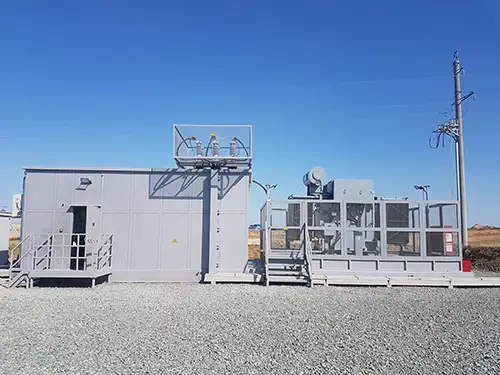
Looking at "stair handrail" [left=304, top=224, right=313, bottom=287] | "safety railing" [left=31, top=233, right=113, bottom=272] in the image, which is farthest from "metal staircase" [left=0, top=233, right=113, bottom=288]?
"stair handrail" [left=304, top=224, right=313, bottom=287]

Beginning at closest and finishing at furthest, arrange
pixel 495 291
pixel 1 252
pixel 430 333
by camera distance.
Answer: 1. pixel 430 333
2. pixel 495 291
3. pixel 1 252

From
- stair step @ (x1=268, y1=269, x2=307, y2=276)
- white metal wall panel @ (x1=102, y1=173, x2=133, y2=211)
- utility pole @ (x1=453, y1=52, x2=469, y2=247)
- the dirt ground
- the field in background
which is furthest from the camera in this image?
the dirt ground

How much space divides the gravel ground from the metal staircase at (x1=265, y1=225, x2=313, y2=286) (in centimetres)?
144

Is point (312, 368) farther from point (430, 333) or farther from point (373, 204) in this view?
point (373, 204)

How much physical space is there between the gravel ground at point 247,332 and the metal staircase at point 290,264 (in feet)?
4.73

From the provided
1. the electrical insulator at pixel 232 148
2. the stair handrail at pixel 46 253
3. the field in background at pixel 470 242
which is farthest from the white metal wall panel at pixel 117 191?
the field in background at pixel 470 242

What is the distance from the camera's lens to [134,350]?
5.35m

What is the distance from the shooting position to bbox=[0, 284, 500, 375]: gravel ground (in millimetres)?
4809

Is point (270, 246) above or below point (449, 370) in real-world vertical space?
above

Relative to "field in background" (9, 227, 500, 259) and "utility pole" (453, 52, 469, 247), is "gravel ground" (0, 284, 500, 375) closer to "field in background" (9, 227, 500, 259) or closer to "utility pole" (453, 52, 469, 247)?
"utility pole" (453, 52, 469, 247)

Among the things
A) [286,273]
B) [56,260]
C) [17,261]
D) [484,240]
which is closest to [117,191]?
[56,260]

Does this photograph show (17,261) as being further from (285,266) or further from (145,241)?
(285,266)

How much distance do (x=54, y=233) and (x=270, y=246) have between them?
6410mm

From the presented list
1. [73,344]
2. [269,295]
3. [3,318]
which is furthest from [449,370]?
[3,318]
